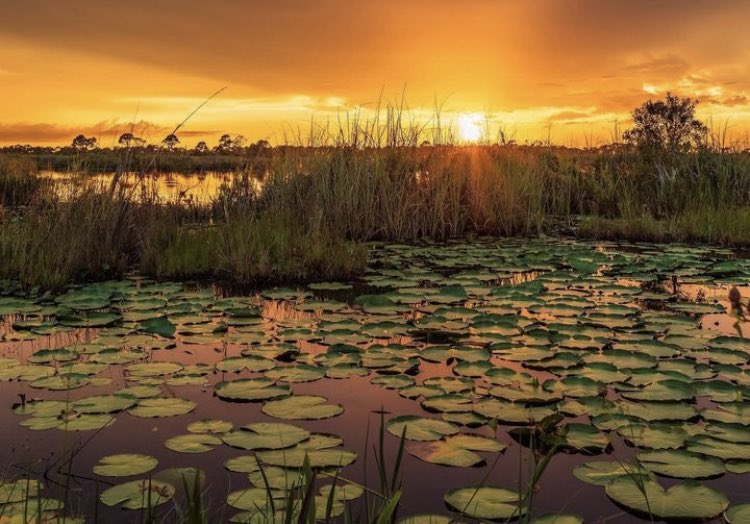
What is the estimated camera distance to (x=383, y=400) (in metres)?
3.20

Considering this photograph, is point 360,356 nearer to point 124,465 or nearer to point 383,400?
point 383,400

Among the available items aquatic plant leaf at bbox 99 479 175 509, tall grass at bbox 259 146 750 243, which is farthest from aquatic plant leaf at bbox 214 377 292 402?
tall grass at bbox 259 146 750 243

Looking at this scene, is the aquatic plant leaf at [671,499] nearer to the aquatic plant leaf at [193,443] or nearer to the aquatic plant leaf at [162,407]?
the aquatic plant leaf at [193,443]

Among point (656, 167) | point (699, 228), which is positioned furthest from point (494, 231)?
point (656, 167)

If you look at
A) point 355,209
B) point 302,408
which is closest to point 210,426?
point 302,408

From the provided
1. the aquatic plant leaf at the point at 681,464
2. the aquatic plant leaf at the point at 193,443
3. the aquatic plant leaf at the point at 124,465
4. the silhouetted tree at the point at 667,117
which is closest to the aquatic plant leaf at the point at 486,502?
the aquatic plant leaf at the point at 681,464

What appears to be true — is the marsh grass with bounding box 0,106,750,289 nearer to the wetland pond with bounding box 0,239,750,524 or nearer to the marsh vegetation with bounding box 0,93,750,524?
the marsh vegetation with bounding box 0,93,750,524

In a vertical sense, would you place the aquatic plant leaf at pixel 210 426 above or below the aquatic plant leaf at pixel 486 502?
above

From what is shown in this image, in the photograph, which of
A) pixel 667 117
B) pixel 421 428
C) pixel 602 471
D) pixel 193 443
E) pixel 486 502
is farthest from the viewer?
pixel 667 117

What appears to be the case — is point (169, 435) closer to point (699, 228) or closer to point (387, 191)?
point (387, 191)

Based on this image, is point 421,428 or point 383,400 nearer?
point 421,428

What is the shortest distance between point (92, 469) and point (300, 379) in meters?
1.16

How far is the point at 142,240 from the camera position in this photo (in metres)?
6.86

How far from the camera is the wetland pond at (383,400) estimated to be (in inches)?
87.4
